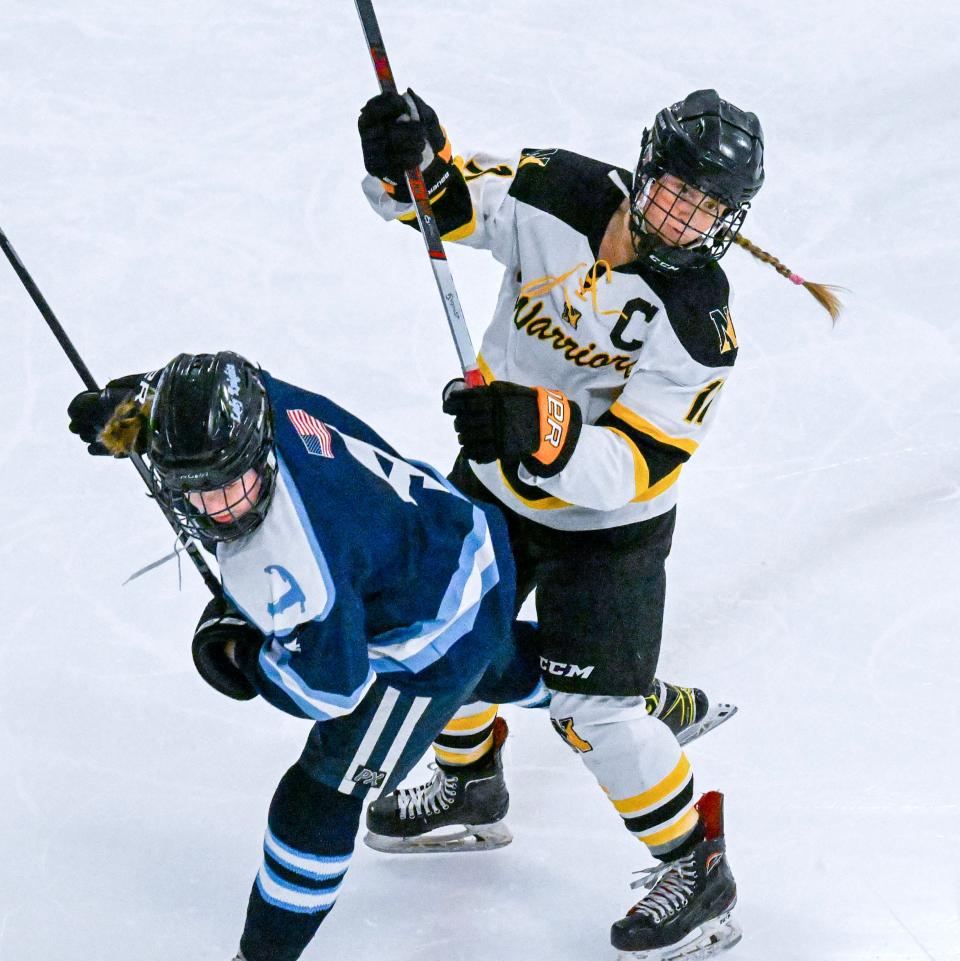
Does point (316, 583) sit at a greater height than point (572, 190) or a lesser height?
lesser

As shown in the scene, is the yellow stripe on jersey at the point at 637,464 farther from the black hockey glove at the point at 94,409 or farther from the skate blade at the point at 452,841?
the skate blade at the point at 452,841

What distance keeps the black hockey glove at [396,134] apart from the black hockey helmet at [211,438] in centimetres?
58

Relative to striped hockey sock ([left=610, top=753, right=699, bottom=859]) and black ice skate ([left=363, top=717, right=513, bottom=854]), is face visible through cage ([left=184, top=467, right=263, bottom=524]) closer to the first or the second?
striped hockey sock ([left=610, top=753, right=699, bottom=859])

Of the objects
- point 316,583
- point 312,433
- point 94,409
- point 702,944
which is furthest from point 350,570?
point 702,944

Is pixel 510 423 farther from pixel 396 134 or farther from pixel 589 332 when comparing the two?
pixel 396 134

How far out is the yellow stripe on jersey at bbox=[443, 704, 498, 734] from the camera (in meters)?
2.66

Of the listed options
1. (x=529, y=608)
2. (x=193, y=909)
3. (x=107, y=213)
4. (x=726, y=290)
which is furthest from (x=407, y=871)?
(x=107, y=213)

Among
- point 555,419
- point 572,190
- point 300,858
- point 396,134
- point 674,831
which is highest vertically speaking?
point 396,134

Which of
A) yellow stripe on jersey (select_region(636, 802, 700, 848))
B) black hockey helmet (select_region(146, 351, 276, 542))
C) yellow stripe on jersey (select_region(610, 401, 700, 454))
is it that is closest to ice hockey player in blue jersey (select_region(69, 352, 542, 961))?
black hockey helmet (select_region(146, 351, 276, 542))

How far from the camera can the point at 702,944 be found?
2.48m

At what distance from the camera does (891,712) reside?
291 centimetres

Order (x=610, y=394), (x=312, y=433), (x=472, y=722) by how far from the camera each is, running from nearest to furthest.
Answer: (x=312, y=433) < (x=610, y=394) < (x=472, y=722)

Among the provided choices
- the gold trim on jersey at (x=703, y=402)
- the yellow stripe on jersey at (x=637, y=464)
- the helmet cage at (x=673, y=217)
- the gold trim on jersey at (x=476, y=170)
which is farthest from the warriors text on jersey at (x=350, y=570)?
the gold trim on jersey at (x=476, y=170)

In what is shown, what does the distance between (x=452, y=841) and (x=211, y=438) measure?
4.12 feet
